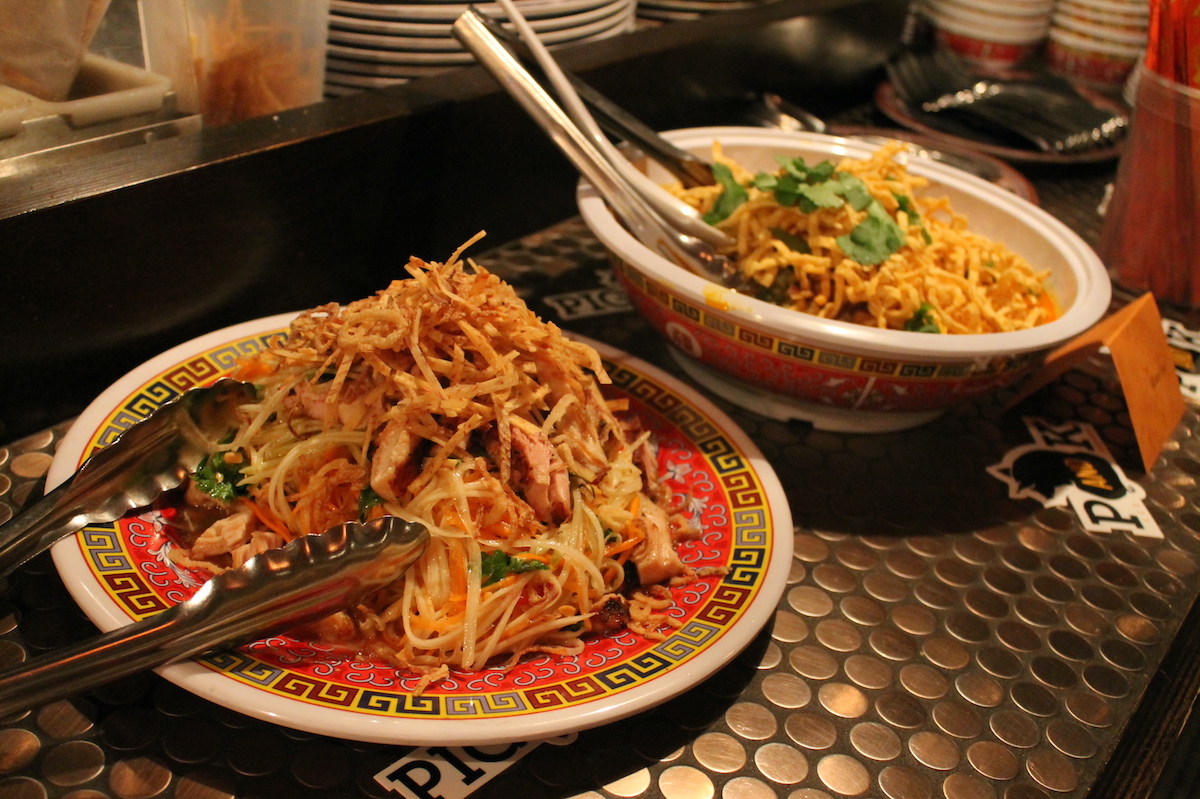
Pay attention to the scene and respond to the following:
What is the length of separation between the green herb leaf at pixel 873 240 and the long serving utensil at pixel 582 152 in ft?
0.65

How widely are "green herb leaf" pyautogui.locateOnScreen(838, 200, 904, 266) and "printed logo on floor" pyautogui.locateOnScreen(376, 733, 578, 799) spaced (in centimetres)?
93

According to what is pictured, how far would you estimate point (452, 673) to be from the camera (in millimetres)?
908

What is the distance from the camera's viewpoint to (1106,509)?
1395mm

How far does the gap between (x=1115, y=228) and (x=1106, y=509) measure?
0.92 metres

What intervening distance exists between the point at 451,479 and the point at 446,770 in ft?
1.05

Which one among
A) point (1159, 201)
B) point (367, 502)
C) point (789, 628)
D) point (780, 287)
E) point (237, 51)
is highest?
point (237, 51)

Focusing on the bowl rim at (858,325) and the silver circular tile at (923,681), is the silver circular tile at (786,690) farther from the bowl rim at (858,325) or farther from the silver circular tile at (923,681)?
the bowl rim at (858,325)

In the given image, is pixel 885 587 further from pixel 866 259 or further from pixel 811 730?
pixel 866 259

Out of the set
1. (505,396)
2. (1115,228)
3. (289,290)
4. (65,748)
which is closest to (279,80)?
(289,290)

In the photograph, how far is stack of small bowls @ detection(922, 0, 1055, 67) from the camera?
3051 millimetres

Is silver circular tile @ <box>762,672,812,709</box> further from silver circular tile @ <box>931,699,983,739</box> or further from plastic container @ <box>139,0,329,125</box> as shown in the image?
plastic container @ <box>139,0,329,125</box>

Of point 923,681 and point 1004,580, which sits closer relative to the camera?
point 923,681

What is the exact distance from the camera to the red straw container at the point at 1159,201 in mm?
1774

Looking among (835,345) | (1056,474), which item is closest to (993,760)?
(835,345)
